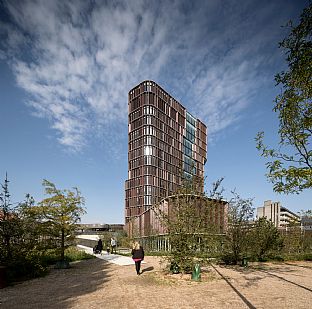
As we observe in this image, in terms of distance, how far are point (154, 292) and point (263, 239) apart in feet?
36.6

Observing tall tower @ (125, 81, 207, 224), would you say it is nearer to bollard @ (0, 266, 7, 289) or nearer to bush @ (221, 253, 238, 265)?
bush @ (221, 253, 238, 265)

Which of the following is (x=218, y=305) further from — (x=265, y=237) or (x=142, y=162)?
(x=142, y=162)

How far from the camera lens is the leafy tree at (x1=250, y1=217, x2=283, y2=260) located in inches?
657

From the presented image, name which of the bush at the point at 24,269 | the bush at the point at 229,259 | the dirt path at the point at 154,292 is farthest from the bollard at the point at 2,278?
the bush at the point at 229,259

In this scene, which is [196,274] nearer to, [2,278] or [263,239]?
[2,278]

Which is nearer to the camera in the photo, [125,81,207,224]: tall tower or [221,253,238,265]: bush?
[221,253,238,265]: bush

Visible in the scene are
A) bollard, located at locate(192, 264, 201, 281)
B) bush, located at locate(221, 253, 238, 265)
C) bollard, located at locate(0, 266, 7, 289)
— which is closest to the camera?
bollard, located at locate(0, 266, 7, 289)

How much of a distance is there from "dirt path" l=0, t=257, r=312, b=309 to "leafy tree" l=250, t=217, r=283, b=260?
18.4 feet

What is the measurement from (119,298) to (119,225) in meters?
82.1

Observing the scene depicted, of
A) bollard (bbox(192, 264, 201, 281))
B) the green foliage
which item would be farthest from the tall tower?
bollard (bbox(192, 264, 201, 281))

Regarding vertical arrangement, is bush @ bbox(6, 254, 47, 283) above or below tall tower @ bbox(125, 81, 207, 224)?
below

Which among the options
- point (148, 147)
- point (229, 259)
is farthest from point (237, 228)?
point (148, 147)

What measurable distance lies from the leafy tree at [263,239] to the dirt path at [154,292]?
5.61 meters

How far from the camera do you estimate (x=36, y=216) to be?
13055mm
